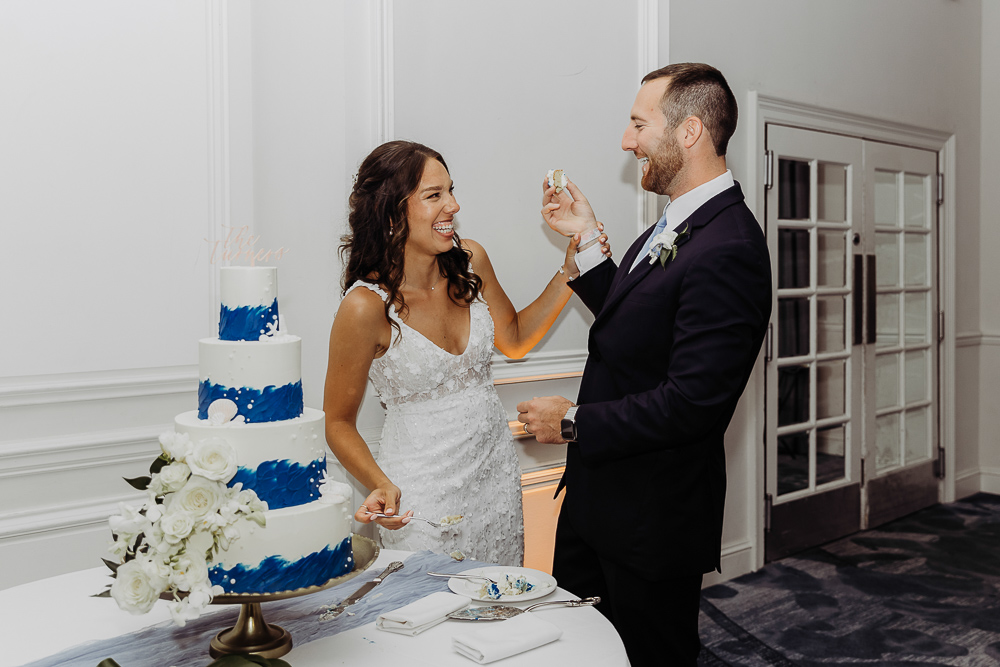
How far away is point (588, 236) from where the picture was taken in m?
2.49

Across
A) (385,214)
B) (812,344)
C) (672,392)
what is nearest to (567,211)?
(385,214)

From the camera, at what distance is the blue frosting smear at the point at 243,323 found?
1.38 meters

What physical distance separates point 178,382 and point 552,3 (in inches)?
76.6

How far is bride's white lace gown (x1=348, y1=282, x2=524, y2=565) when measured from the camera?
224 cm

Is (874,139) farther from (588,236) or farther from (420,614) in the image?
(420,614)

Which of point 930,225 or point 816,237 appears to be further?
point 930,225

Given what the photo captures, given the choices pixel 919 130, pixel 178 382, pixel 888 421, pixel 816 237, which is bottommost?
pixel 888 421

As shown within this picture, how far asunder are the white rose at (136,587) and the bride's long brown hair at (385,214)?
1.18 m

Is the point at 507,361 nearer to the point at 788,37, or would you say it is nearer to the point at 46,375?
the point at 46,375

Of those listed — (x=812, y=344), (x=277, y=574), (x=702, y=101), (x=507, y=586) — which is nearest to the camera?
(x=277, y=574)

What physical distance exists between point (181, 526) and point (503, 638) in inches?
22.1

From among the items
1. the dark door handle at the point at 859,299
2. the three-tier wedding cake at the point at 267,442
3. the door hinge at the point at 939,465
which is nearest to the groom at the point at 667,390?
the three-tier wedding cake at the point at 267,442

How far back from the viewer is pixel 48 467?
222 centimetres

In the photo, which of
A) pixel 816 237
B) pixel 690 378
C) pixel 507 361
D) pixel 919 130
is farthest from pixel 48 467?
pixel 919 130
